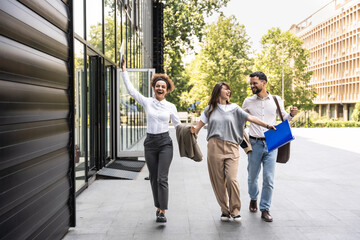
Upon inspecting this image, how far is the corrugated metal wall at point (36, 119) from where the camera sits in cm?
314

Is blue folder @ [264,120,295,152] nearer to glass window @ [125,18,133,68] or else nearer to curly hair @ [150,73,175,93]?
curly hair @ [150,73,175,93]

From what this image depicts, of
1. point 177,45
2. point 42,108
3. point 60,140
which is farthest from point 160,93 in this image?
point 177,45

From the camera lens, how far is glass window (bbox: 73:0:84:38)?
6.91 meters

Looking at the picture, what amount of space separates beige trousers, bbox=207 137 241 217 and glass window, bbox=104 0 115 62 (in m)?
5.12

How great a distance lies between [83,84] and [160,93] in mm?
2660

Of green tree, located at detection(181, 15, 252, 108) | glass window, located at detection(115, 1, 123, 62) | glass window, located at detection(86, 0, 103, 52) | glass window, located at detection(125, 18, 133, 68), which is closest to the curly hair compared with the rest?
glass window, located at detection(86, 0, 103, 52)

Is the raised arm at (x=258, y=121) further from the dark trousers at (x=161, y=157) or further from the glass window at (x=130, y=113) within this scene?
the glass window at (x=130, y=113)

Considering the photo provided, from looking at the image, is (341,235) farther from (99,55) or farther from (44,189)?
(99,55)

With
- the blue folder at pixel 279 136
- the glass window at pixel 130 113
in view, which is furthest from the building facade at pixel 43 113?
the glass window at pixel 130 113

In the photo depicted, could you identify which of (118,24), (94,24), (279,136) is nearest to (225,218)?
(279,136)

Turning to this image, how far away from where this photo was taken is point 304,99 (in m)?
46.2

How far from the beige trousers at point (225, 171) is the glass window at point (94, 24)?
3.73 metres

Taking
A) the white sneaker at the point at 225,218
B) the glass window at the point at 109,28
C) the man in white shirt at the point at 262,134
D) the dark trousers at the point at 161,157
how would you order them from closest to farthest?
the dark trousers at the point at 161,157
the white sneaker at the point at 225,218
the man in white shirt at the point at 262,134
the glass window at the point at 109,28

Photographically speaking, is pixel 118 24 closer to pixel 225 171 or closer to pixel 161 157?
pixel 161 157
